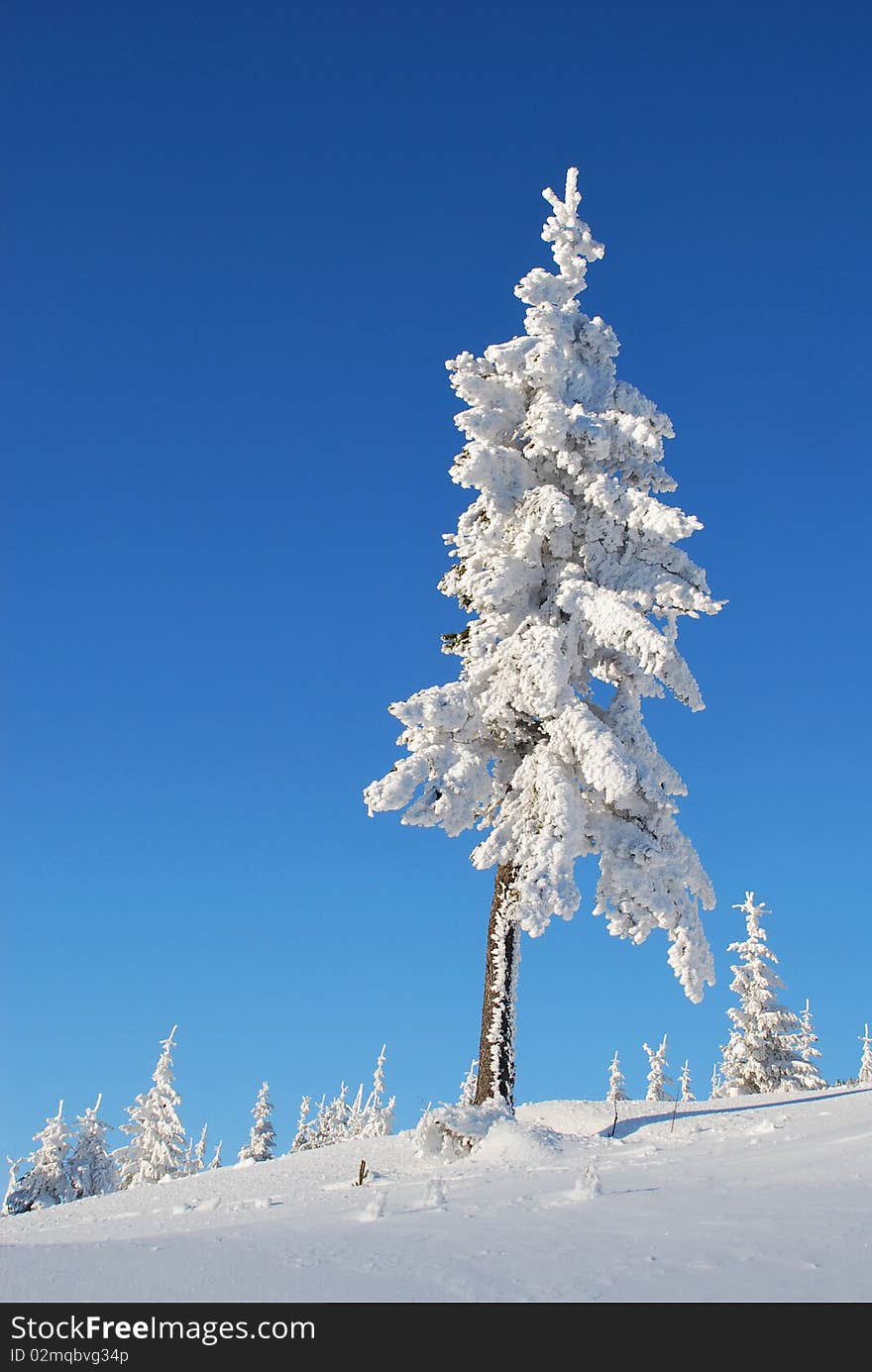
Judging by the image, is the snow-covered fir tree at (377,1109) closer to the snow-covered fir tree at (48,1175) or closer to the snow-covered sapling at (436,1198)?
the snow-covered fir tree at (48,1175)

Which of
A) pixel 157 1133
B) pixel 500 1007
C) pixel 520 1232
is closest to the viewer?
pixel 520 1232

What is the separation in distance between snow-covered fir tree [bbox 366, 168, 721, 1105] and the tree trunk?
32mm

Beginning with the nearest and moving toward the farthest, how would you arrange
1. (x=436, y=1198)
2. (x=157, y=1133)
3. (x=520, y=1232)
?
(x=520, y=1232)
(x=436, y=1198)
(x=157, y=1133)

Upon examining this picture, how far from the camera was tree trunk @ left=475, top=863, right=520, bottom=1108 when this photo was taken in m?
14.6

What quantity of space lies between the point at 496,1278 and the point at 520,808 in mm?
10588

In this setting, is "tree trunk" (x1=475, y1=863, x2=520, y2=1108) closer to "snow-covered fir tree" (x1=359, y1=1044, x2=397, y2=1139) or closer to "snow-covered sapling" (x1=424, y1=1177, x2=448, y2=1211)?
"snow-covered sapling" (x1=424, y1=1177, x2=448, y2=1211)

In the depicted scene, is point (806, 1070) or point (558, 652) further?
point (806, 1070)

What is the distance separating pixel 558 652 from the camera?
15977mm

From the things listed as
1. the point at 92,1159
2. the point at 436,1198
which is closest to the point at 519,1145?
the point at 436,1198

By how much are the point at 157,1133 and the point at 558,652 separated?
37148 millimetres

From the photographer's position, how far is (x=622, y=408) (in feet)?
60.4

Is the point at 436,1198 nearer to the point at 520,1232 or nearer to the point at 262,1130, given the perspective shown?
the point at 520,1232

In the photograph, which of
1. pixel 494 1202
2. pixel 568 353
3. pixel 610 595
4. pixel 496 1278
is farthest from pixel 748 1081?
pixel 496 1278

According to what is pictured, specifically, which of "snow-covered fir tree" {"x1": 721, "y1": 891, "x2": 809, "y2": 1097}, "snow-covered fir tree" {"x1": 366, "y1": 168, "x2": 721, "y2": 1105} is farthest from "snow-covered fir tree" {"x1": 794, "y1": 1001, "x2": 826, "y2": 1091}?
"snow-covered fir tree" {"x1": 366, "y1": 168, "x2": 721, "y2": 1105}
